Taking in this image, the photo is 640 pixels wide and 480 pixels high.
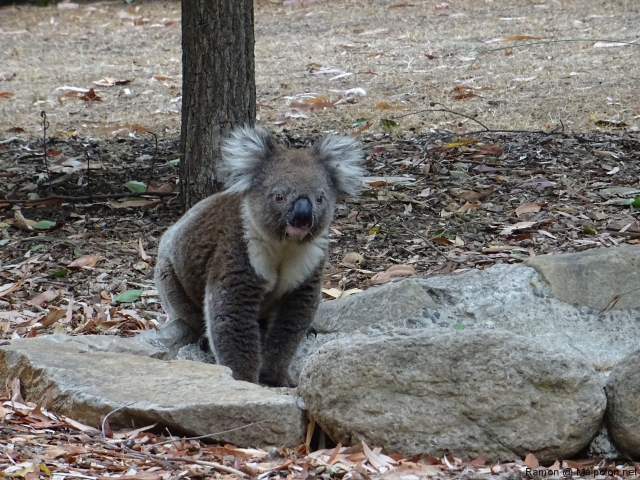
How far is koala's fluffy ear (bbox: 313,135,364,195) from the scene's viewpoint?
4742 mm

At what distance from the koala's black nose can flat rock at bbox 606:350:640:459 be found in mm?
1650

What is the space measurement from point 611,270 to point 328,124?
4190 mm

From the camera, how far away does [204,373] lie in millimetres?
3740

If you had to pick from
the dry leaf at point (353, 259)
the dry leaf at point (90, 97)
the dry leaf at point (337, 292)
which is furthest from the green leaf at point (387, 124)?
the dry leaf at point (90, 97)

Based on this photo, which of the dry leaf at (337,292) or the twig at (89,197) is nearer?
the dry leaf at (337,292)

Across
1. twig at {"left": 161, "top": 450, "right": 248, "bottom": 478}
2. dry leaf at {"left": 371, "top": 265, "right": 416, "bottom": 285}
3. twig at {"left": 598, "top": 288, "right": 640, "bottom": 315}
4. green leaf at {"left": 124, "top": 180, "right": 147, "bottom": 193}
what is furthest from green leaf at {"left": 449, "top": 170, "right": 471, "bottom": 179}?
twig at {"left": 161, "top": 450, "right": 248, "bottom": 478}

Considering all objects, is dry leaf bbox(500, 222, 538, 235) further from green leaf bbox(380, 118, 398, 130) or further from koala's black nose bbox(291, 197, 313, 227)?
green leaf bbox(380, 118, 398, 130)

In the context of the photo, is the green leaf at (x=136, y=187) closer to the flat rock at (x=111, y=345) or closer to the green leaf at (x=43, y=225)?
the green leaf at (x=43, y=225)

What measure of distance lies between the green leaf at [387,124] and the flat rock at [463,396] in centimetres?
520

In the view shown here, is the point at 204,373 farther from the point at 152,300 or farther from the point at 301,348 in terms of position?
the point at 152,300

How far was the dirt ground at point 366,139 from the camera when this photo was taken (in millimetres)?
5879

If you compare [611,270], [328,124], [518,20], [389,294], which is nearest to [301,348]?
[389,294]

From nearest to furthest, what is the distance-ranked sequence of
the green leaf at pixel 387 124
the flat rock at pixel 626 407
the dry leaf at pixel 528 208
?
the flat rock at pixel 626 407 → the dry leaf at pixel 528 208 → the green leaf at pixel 387 124

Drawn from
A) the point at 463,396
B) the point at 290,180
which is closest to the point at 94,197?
the point at 290,180
